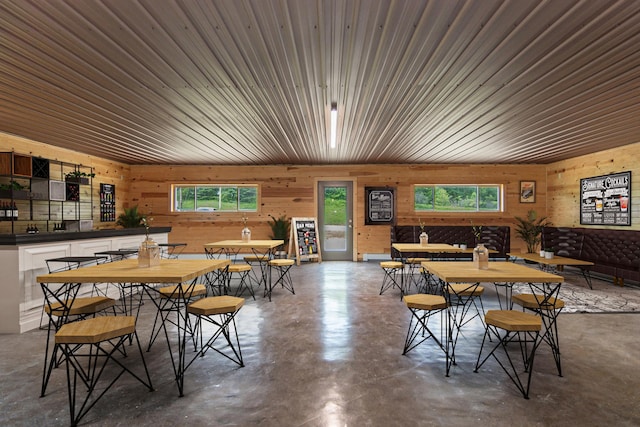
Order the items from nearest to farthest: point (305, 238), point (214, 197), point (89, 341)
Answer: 1. point (89, 341)
2. point (305, 238)
3. point (214, 197)

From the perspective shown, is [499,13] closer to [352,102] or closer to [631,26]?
[631,26]

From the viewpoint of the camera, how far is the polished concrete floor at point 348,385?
80.4 inches

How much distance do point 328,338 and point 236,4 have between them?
9.53ft

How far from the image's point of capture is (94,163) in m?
7.80

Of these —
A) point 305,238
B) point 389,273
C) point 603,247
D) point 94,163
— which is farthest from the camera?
point 305,238

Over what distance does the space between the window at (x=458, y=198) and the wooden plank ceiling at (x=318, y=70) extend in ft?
10.5

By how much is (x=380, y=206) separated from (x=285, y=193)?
259 centimetres

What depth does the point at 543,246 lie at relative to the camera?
7.79 metres

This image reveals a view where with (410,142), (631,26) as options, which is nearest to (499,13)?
(631,26)

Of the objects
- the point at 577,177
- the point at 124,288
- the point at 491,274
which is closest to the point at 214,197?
the point at 124,288

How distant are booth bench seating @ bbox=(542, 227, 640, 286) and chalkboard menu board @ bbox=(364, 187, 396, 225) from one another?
11.5 feet

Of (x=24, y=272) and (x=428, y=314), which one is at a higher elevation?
(x=24, y=272)

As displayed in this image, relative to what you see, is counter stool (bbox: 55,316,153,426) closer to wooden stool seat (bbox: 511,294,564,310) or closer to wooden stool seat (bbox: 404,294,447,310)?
wooden stool seat (bbox: 404,294,447,310)

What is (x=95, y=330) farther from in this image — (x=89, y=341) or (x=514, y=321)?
(x=514, y=321)
